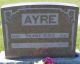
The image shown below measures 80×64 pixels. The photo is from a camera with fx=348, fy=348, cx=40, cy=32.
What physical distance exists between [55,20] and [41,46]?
1.63ft

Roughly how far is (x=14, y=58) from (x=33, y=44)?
0.40m

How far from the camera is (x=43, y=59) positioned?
555 centimetres

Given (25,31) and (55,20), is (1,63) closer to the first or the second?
(25,31)

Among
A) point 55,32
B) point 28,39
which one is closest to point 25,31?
point 28,39

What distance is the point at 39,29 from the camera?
5652mm

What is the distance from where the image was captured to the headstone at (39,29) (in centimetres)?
552

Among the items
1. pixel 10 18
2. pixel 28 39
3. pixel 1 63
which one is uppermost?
pixel 10 18

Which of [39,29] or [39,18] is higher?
[39,18]

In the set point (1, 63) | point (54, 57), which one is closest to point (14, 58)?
point (1, 63)

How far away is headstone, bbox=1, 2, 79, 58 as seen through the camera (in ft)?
18.1

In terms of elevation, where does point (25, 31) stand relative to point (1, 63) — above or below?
above

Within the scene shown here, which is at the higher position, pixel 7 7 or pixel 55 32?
pixel 7 7

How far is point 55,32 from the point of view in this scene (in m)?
5.69

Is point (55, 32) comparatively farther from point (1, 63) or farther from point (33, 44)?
point (1, 63)
